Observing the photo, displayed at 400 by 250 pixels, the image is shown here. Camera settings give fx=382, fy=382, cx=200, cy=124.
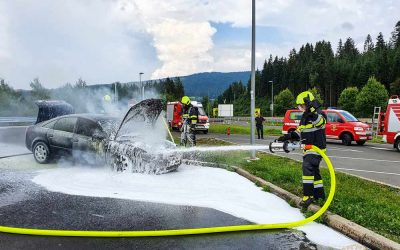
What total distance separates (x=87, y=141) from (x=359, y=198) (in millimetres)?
6098

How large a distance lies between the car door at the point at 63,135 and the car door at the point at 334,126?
14348mm

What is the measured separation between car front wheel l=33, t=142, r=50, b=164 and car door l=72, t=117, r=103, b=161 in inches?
39.2

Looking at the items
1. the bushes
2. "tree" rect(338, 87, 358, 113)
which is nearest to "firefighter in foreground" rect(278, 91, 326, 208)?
the bushes

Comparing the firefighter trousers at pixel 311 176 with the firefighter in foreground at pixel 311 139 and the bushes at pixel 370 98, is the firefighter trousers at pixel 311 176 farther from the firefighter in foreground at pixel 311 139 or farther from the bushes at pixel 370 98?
the bushes at pixel 370 98

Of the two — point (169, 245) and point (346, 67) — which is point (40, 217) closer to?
point (169, 245)

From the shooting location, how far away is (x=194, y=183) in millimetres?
7945

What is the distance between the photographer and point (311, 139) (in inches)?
242

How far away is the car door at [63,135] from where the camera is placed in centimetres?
957

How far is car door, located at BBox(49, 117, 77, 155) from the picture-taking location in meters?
9.57

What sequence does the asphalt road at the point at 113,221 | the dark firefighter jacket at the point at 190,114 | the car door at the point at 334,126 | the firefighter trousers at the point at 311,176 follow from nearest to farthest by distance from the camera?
the asphalt road at the point at 113,221, the firefighter trousers at the point at 311,176, the dark firefighter jacket at the point at 190,114, the car door at the point at 334,126

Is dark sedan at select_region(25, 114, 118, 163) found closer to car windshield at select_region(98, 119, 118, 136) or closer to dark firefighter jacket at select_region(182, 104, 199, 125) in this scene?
car windshield at select_region(98, 119, 118, 136)

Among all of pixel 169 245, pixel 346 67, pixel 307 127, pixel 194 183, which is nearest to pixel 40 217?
pixel 169 245

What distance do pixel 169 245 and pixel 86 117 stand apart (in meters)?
5.92

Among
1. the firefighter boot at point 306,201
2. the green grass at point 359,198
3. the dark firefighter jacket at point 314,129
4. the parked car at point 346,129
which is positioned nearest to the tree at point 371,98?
the parked car at point 346,129
